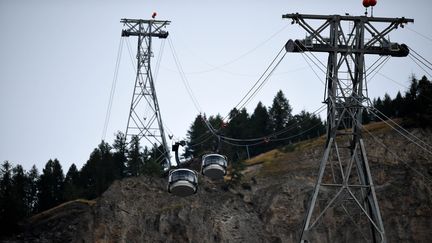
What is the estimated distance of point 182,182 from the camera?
63250 millimetres

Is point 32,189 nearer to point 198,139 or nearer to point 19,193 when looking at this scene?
point 19,193

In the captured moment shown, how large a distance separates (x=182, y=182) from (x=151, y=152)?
2010 inches

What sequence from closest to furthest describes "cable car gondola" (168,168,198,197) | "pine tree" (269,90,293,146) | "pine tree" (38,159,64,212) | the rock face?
"cable car gondola" (168,168,198,197), the rock face, "pine tree" (38,159,64,212), "pine tree" (269,90,293,146)

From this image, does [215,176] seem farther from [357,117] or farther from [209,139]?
→ [209,139]

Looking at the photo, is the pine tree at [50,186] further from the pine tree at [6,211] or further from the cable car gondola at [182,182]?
the cable car gondola at [182,182]

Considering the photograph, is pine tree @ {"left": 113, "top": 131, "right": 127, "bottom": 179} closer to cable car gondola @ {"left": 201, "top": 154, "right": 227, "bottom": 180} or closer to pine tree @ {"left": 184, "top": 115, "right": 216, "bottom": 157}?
pine tree @ {"left": 184, "top": 115, "right": 216, "bottom": 157}

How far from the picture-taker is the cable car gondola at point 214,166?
6367cm

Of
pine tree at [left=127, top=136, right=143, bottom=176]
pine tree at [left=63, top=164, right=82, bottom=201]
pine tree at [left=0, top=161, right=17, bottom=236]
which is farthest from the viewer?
pine tree at [left=63, top=164, right=82, bottom=201]

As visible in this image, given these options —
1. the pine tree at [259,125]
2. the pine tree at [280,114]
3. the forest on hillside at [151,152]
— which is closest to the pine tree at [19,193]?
the forest on hillside at [151,152]

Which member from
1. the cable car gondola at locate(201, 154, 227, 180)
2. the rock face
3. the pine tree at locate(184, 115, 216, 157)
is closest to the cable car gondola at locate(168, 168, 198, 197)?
the cable car gondola at locate(201, 154, 227, 180)

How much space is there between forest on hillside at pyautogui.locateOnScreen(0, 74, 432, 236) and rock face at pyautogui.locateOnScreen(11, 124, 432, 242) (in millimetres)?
4253

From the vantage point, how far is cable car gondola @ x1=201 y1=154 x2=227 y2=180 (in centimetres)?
6367

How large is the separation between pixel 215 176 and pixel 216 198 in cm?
2589

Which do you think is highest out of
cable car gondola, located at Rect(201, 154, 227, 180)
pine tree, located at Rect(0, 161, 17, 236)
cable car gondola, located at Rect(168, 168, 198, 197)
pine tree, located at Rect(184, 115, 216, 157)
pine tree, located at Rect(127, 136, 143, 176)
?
pine tree, located at Rect(184, 115, 216, 157)
